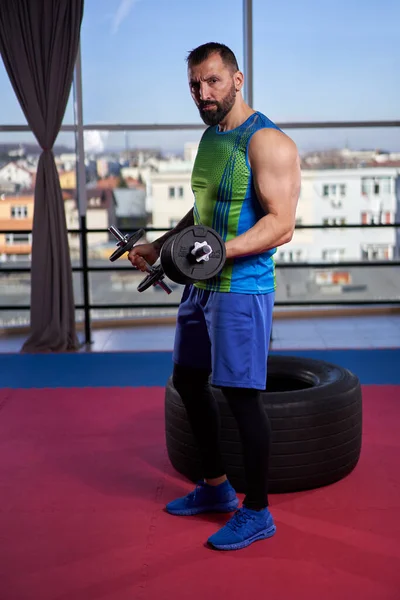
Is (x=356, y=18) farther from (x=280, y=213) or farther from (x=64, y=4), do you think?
(x=280, y=213)

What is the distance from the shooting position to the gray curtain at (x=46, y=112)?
5016 mm

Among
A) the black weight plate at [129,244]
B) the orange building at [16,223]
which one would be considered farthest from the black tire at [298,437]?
the orange building at [16,223]

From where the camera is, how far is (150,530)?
7.66 ft

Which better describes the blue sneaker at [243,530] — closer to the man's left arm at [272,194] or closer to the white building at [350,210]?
the man's left arm at [272,194]

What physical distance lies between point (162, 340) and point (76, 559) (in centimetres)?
343

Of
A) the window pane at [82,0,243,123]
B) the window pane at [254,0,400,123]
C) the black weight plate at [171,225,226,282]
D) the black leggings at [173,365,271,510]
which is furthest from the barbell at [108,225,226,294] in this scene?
the window pane at [254,0,400,123]

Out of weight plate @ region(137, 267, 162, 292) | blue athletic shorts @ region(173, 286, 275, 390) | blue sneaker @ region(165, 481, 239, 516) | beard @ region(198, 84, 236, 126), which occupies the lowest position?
blue sneaker @ region(165, 481, 239, 516)

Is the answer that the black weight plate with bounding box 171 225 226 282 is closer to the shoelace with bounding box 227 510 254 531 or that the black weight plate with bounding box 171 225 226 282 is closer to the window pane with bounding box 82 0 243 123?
→ the shoelace with bounding box 227 510 254 531

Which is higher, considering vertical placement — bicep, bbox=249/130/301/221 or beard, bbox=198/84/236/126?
beard, bbox=198/84/236/126

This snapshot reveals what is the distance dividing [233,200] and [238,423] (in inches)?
25.3

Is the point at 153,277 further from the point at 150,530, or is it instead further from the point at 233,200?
the point at 150,530

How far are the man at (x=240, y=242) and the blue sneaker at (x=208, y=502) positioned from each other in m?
0.15

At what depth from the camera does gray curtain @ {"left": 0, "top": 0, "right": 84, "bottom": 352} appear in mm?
5016

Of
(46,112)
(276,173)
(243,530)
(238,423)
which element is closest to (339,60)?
(46,112)
